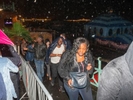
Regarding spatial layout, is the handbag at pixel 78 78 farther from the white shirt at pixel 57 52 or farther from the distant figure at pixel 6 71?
the white shirt at pixel 57 52

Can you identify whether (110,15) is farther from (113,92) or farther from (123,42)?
(113,92)

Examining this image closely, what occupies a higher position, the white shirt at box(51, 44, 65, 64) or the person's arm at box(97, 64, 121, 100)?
the person's arm at box(97, 64, 121, 100)

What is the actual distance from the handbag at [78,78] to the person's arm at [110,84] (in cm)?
234

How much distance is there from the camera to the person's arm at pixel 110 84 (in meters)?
1.63

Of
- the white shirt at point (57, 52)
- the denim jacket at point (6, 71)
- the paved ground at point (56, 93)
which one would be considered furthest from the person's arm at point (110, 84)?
the white shirt at point (57, 52)

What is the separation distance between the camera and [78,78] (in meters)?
4.06

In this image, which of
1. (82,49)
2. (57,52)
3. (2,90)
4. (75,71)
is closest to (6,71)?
(2,90)

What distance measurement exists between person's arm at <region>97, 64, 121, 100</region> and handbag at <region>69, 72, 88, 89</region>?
2341 millimetres

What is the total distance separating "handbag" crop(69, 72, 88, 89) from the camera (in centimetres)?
404

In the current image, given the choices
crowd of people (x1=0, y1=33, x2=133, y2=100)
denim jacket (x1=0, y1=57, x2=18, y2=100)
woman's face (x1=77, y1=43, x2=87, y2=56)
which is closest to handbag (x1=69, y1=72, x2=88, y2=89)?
crowd of people (x1=0, y1=33, x2=133, y2=100)

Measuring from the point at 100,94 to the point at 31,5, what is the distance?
80.3 meters

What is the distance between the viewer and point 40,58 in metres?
7.36

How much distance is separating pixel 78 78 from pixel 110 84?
2444mm

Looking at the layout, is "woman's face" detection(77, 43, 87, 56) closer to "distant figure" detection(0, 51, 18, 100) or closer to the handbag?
the handbag
